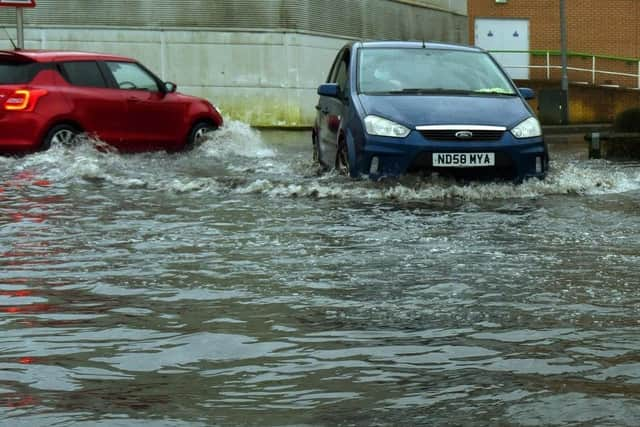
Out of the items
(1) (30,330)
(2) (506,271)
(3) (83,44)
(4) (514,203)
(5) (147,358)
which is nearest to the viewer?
(5) (147,358)

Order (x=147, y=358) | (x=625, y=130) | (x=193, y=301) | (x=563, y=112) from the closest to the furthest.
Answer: (x=147, y=358) → (x=193, y=301) → (x=625, y=130) → (x=563, y=112)

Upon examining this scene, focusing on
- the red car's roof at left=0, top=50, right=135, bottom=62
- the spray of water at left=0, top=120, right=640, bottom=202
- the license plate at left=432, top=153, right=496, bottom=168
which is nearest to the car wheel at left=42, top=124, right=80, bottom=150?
the spray of water at left=0, top=120, right=640, bottom=202

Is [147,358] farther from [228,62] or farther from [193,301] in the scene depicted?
[228,62]

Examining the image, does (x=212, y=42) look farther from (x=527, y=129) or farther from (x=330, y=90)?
(x=527, y=129)

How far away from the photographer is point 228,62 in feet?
91.9

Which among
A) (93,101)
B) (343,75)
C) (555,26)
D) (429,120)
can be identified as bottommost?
(429,120)

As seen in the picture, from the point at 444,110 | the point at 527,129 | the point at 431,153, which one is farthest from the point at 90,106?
the point at 527,129

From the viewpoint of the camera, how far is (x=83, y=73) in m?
16.4

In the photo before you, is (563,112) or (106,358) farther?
(563,112)

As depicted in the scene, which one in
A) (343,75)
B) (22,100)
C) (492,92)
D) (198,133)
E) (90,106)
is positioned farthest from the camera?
(198,133)

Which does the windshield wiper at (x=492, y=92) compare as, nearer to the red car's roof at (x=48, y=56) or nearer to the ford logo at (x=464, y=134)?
the ford logo at (x=464, y=134)

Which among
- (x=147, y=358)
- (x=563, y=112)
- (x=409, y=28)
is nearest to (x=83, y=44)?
(x=409, y=28)

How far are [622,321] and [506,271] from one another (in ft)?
4.85

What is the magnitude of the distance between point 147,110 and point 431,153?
21.2ft
